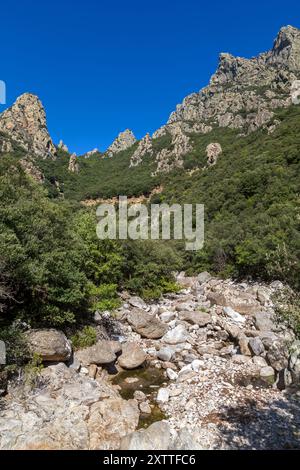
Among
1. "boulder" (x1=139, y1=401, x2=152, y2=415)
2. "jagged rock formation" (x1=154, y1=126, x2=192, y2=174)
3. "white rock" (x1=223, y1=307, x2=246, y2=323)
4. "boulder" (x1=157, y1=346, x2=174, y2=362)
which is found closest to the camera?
"boulder" (x1=139, y1=401, x2=152, y2=415)

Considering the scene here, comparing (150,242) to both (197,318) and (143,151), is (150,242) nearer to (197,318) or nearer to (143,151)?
(197,318)

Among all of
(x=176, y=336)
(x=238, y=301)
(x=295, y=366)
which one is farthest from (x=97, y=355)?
(x=238, y=301)

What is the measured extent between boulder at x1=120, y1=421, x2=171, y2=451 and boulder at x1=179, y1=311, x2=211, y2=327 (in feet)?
34.0

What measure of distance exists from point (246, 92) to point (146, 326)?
338ft

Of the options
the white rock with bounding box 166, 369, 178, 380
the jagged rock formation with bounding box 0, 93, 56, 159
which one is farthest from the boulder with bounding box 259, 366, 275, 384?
the jagged rock formation with bounding box 0, 93, 56, 159

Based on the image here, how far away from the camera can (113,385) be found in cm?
1177

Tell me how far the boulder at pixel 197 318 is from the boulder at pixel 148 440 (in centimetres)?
1037

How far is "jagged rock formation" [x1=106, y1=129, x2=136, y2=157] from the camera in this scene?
5103 inches

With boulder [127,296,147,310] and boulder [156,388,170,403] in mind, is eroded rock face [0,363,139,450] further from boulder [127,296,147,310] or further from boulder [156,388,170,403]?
boulder [127,296,147,310]

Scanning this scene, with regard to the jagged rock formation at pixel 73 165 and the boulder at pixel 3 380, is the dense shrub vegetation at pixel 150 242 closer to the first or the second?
the boulder at pixel 3 380

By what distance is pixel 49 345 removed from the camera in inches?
427
